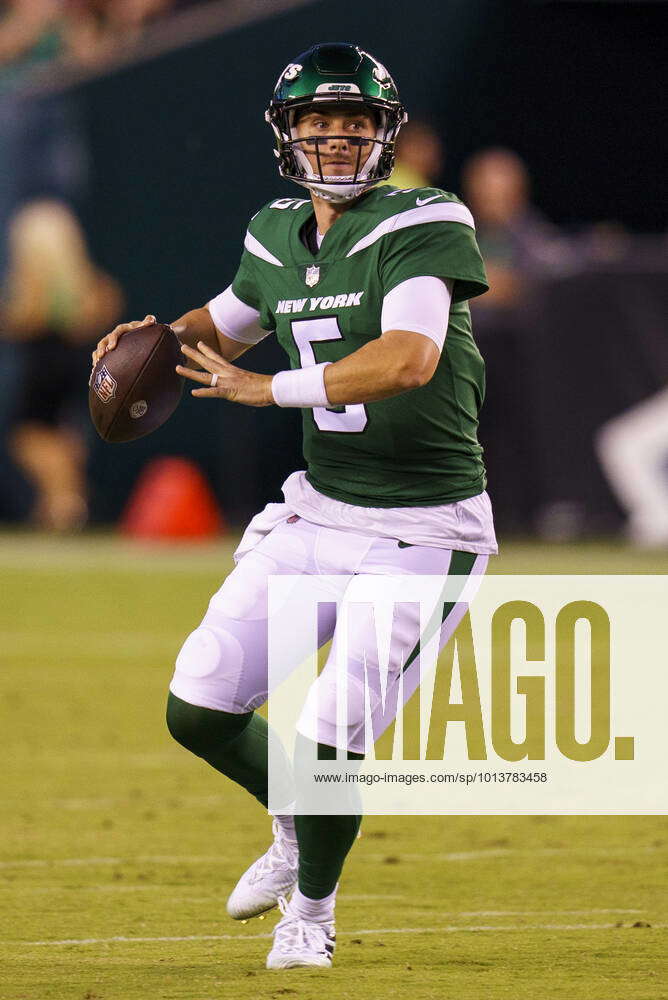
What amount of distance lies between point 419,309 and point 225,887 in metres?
1.74

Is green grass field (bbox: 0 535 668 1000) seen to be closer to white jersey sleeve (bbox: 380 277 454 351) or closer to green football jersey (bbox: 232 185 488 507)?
green football jersey (bbox: 232 185 488 507)

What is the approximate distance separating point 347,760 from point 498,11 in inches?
415

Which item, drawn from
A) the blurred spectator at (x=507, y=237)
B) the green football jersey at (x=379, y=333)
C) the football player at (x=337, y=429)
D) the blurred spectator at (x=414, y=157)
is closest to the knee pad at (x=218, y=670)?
the football player at (x=337, y=429)

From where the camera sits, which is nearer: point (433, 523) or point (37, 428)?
point (433, 523)

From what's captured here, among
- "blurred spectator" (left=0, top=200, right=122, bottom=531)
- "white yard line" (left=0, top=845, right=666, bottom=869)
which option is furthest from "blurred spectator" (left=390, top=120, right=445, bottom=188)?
"white yard line" (left=0, top=845, right=666, bottom=869)

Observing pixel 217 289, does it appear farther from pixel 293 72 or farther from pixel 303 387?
pixel 303 387

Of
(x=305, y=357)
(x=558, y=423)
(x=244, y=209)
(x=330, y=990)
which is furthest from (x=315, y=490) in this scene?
(x=244, y=209)

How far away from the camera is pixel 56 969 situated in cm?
397

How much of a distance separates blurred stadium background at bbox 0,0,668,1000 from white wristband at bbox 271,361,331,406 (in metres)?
2.12

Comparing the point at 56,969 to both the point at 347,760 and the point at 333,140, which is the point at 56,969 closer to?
the point at 347,760

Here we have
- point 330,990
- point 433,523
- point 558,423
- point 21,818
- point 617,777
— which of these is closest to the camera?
point 330,990

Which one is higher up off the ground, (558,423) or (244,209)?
(244,209)

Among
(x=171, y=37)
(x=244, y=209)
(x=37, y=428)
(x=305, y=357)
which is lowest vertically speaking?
(x=37, y=428)

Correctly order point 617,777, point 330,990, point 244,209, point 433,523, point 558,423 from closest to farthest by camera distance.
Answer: point 330,990 → point 433,523 → point 617,777 → point 558,423 → point 244,209
